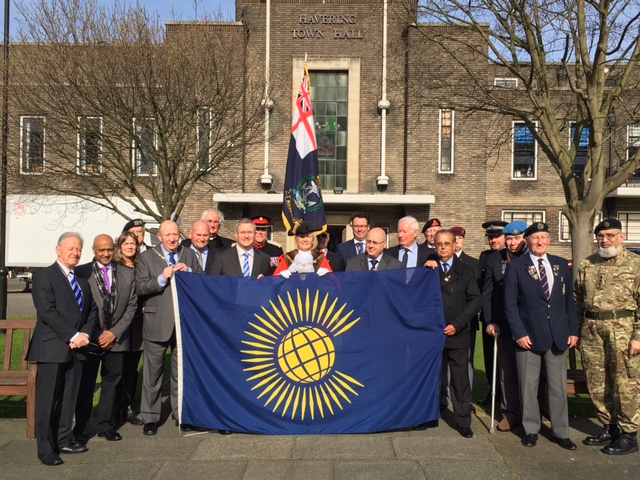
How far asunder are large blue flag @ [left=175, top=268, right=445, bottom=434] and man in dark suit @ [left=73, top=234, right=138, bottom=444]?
1.75ft

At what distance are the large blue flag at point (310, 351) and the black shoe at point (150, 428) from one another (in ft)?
1.15

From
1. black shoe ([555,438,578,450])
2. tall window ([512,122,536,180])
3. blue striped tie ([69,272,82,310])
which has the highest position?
tall window ([512,122,536,180])

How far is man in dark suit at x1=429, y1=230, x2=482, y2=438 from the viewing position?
18.5 ft

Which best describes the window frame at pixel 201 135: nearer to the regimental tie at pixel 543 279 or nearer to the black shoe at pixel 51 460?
the black shoe at pixel 51 460

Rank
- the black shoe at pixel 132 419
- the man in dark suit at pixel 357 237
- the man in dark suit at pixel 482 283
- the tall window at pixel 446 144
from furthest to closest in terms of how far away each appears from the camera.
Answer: the tall window at pixel 446 144, the man in dark suit at pixel 357 237, the man in dark suit at pixel 482 283, the black shoe at pixel 132 419

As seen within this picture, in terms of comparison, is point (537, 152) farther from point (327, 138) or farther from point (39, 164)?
point (39, 164)

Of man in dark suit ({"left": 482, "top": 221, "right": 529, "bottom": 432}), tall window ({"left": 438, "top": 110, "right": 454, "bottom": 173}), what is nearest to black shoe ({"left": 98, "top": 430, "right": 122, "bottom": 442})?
man in dark suit ({"left": 482, "top": 221, "right": 529, "bottom": 432})

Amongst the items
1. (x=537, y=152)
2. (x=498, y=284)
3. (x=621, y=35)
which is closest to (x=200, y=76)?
(x=621, y=35)

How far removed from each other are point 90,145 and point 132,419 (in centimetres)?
926

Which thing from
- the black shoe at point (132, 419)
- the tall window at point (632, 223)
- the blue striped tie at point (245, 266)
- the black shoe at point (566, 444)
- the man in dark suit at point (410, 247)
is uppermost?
the tall window at point (632, 223)

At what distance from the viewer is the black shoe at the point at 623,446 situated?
5.09 meters

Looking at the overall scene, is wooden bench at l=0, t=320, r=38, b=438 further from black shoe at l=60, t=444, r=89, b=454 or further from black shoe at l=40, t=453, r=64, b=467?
black shoe at l=40, t=453, r=64, b=467

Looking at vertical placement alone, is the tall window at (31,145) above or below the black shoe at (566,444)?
above

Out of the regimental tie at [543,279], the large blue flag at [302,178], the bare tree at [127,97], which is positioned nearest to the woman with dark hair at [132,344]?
the large blue flag at [302,178]
